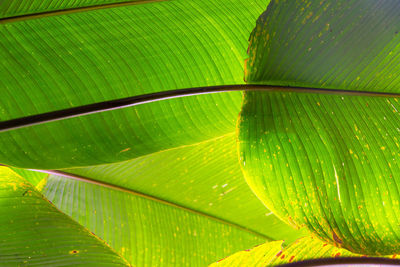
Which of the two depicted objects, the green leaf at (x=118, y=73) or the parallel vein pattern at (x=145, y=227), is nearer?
the green leaf at (x=118, y=73)

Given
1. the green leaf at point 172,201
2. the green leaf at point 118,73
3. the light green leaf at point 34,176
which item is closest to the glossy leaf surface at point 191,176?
the green leaf at point 172,201

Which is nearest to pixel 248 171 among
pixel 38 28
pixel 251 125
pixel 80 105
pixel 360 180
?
pixel 251 125

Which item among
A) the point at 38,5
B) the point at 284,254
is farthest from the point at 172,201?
the point at 38,5

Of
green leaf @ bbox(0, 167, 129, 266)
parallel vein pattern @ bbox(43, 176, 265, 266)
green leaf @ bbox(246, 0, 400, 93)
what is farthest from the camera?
parallel vein pattern @ bbox(43, 176, 265, 266)

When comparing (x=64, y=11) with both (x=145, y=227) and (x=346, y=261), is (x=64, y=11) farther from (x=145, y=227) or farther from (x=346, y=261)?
(x=346, y=261)

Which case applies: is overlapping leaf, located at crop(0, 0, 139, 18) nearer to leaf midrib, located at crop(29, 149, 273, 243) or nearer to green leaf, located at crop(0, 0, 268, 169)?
green leaf, located at crop(0, 0, 268, 169)

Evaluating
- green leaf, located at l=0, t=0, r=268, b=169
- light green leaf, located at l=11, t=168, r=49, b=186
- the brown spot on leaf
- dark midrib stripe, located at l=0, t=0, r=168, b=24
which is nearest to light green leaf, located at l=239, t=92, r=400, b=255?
the brown spot on leaf

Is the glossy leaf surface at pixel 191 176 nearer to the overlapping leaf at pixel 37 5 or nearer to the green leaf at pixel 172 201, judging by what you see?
the green leaf at pixel 172 201
